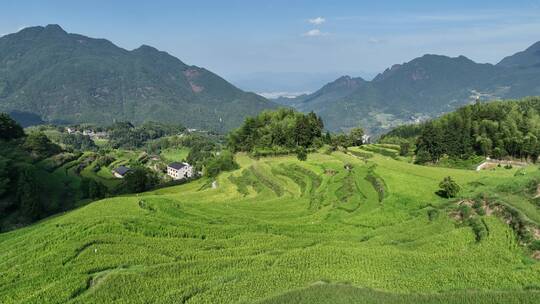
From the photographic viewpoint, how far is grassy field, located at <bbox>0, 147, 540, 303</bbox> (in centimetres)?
1495

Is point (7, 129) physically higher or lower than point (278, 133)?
higher

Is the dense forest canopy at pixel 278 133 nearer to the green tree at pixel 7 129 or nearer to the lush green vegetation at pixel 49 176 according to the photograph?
the lush green vegetation at pixel 49 176

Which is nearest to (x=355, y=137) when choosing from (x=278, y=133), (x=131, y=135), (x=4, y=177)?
(x=278, y=133)

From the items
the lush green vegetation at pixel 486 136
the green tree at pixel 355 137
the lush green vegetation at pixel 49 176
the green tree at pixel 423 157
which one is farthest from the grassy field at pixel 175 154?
the lush green vegetation at pixel 486 136

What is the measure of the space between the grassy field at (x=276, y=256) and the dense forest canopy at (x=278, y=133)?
110ft

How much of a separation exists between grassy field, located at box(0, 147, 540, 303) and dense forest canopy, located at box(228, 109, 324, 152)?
33464 millimetres

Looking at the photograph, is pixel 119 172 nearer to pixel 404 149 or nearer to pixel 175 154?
pixel 175 154

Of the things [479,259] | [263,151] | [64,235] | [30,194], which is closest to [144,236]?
[64,235]

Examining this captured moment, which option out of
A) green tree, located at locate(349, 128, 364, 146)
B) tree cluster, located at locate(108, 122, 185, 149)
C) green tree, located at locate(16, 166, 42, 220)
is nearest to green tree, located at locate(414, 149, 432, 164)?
green tree, located at locate(349, 128, 364, 146)

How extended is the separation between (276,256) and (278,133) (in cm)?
4813

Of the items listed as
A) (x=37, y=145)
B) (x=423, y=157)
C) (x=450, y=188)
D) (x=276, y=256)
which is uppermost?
(x=37, y=145)

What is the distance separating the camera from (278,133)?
66.2 meters

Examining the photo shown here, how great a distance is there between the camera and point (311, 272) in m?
16.9

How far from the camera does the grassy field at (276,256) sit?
14945mm
